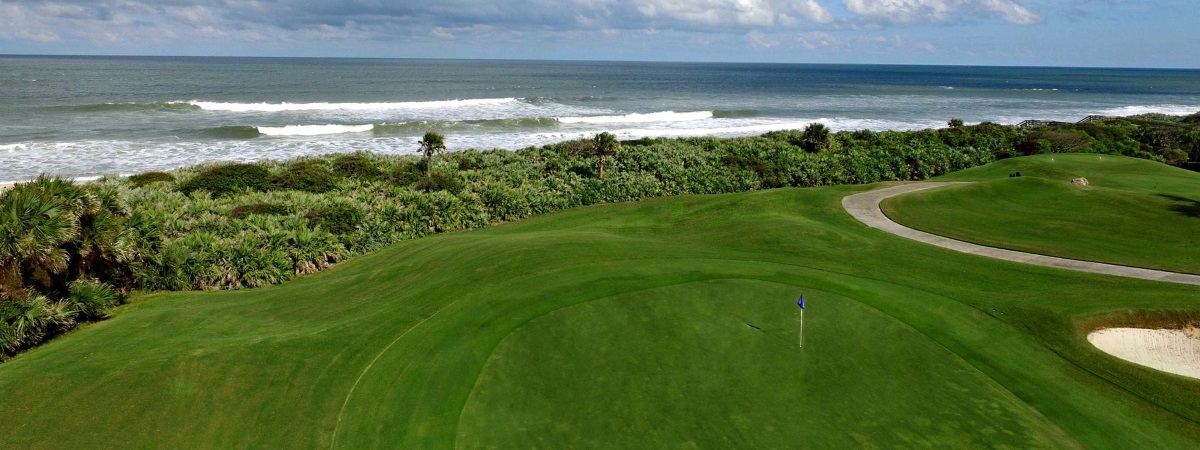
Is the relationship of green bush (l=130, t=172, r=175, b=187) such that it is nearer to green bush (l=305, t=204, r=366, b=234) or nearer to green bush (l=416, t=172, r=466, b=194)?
green bush (l=305, t=204, r=366, b=234)

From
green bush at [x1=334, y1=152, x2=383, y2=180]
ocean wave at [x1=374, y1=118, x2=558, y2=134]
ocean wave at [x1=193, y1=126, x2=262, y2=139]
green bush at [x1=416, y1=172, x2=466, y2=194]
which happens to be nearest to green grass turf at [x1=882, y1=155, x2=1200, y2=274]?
green bush at [x1=416, y1=172, x2=466, y2=194]

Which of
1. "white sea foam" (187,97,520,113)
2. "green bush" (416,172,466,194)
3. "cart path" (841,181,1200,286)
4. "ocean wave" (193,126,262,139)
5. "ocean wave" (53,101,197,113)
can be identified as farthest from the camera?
"white sea foam" (187,97,520,113)

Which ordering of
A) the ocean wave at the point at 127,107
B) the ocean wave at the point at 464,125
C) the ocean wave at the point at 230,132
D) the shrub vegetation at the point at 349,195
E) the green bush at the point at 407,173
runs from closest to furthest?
the shrub vegetation at the point at 349,195 → the green bush at the point at 407,173 → the ocean wave at the point at 230,132 → the ocean wave at the point at 464,125 → the ocean wave at the point at 127,107

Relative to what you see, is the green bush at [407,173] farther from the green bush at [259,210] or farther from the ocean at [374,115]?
the ocean at [374,115]

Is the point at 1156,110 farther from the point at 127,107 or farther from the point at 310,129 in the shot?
the point at 127,107

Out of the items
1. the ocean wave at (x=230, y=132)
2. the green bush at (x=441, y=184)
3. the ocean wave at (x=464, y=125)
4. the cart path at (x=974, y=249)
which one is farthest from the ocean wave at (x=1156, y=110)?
Result: the ocean wave at (x=230, y=132)

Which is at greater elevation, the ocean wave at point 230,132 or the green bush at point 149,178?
the ocean wave at point 230,132

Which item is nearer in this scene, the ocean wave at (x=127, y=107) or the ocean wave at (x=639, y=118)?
the ocean wave at (x=127, y=107)
